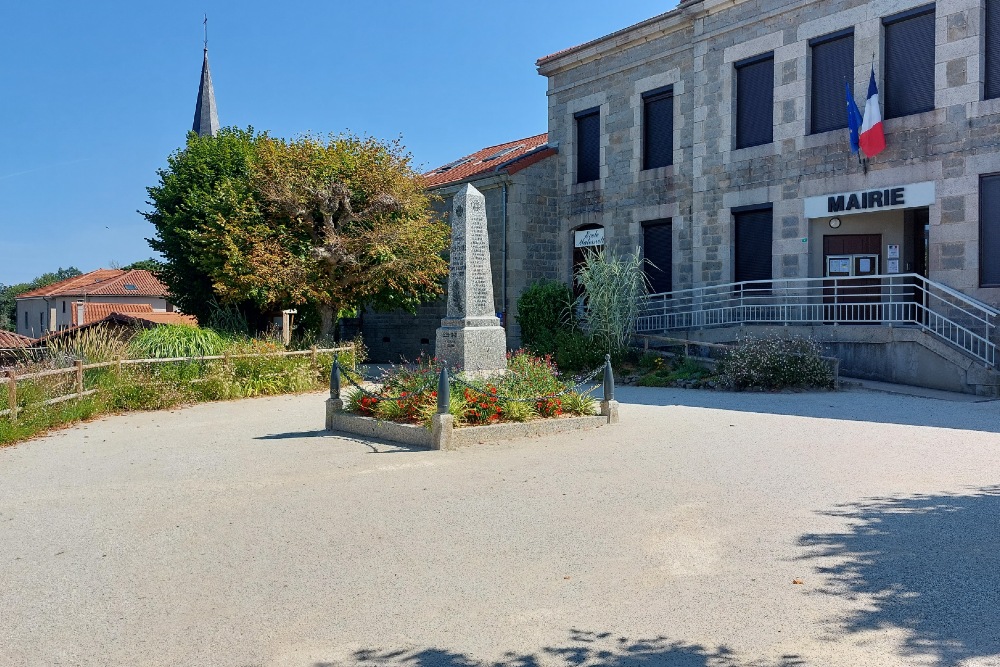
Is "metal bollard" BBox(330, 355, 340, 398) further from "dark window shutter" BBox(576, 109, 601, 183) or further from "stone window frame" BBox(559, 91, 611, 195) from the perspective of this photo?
"dark window shutter" BBox(576, 109, 601, 183)

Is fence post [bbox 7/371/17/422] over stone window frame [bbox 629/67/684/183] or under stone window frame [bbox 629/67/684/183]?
under

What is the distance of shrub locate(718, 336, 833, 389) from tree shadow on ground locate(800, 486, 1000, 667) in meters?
7.89

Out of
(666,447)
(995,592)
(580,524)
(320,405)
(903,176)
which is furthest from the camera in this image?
(903,176)

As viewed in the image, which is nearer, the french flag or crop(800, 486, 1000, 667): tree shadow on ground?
crop(800, 486, 1000, 667): tree shadow on ground

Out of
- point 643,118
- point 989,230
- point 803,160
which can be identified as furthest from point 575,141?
point 989,230

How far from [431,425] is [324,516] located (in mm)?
3116

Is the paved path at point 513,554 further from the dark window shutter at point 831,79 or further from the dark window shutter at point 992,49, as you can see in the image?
the dark window shutter at point 831,79

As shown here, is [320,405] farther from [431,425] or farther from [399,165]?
[399,165]

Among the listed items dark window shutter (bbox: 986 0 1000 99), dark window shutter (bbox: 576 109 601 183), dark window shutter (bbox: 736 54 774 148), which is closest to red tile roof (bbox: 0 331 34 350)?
dark window shutter (bbox: 576 109 601 183)

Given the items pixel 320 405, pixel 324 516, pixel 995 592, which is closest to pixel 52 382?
pixel 320 405

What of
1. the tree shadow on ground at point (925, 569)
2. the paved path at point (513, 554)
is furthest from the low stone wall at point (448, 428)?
the tree shadow on ground at point (925, 569)

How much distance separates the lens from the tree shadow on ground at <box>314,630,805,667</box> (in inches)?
144

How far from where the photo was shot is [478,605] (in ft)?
14.5

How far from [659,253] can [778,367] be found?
259 inches
